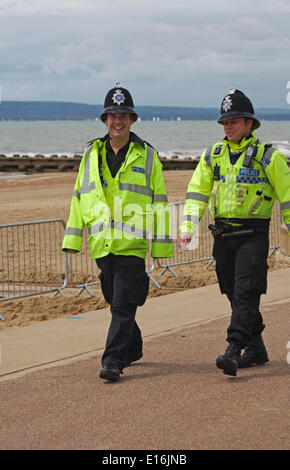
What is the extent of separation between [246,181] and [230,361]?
1.23 metres

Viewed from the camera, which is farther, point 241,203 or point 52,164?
point 52,164

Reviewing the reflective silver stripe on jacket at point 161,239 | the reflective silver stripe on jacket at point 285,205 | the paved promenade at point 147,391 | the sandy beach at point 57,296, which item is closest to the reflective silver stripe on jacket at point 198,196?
the reflective silver stripe on jacket at point 161,239

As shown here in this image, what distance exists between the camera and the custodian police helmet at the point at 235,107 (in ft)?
19.6

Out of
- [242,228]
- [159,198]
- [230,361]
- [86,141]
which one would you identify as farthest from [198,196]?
[86,141]

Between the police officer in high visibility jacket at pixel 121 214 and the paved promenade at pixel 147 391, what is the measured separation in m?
0.41

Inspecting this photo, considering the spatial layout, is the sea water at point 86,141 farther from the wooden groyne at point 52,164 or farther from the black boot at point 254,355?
the black boot at point 254,355

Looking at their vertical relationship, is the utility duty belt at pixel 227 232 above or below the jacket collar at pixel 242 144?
→ below

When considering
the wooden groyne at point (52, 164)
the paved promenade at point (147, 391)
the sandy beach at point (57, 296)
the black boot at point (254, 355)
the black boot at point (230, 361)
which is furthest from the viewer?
the wooden groyne at point (52, 164)

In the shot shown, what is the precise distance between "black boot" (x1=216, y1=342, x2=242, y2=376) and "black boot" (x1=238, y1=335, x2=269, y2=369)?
38cm

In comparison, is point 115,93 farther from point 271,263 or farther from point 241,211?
point 271,263

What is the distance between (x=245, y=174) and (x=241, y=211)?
26 cm

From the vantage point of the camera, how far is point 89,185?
19.9 ft

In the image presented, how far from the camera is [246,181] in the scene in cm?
596

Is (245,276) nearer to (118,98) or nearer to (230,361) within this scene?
(230,361)
